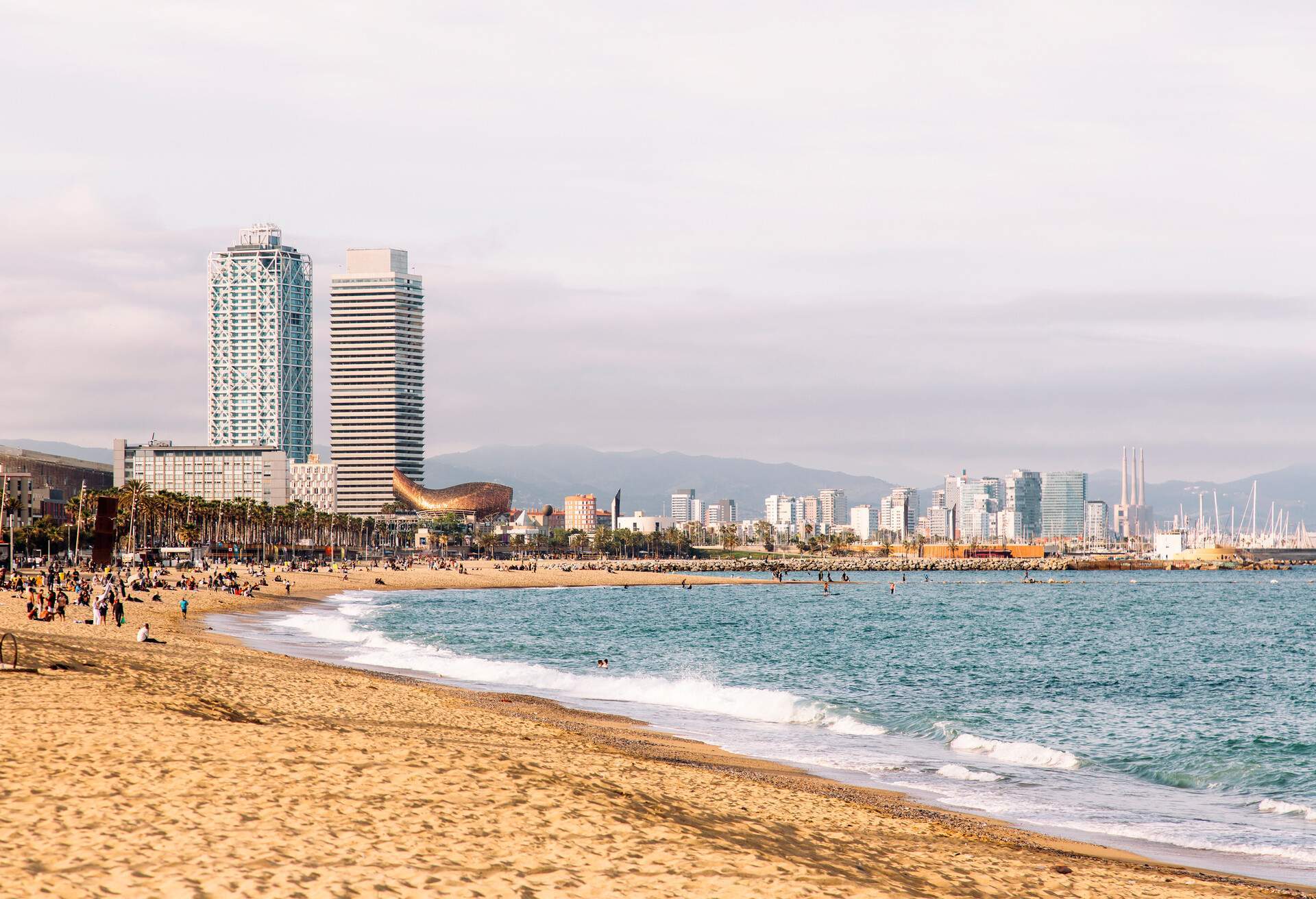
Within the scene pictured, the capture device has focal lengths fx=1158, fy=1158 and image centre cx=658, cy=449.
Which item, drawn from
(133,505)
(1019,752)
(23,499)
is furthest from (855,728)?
(23,499)

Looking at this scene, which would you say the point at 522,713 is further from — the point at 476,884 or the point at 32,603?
the point at 32,603

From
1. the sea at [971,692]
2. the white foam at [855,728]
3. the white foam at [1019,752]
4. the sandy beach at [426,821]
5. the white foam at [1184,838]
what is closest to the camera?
the sandy beach at [426,821]

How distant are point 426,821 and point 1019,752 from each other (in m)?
18.7

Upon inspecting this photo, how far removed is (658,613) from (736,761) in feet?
230

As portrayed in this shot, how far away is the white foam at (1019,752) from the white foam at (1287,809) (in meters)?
4.46

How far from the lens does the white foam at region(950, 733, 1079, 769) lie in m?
26.4

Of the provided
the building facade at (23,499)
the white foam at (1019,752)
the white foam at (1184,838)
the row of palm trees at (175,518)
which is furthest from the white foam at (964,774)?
the building facade at (23,499)

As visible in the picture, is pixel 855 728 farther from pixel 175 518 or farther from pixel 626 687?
pixel 175 518

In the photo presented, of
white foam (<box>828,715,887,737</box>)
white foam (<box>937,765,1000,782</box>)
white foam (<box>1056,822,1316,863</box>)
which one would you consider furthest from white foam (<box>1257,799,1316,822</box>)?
white foam (<box>828,715,887,737</box>)

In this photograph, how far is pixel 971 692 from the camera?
40.9m

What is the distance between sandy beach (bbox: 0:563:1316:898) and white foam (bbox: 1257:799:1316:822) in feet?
22.7

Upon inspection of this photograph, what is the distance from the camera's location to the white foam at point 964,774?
23734 millimetres

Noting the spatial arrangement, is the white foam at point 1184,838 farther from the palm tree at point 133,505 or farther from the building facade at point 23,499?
the palm tree at point 133,505

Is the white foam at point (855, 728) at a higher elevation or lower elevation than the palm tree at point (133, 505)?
lower
